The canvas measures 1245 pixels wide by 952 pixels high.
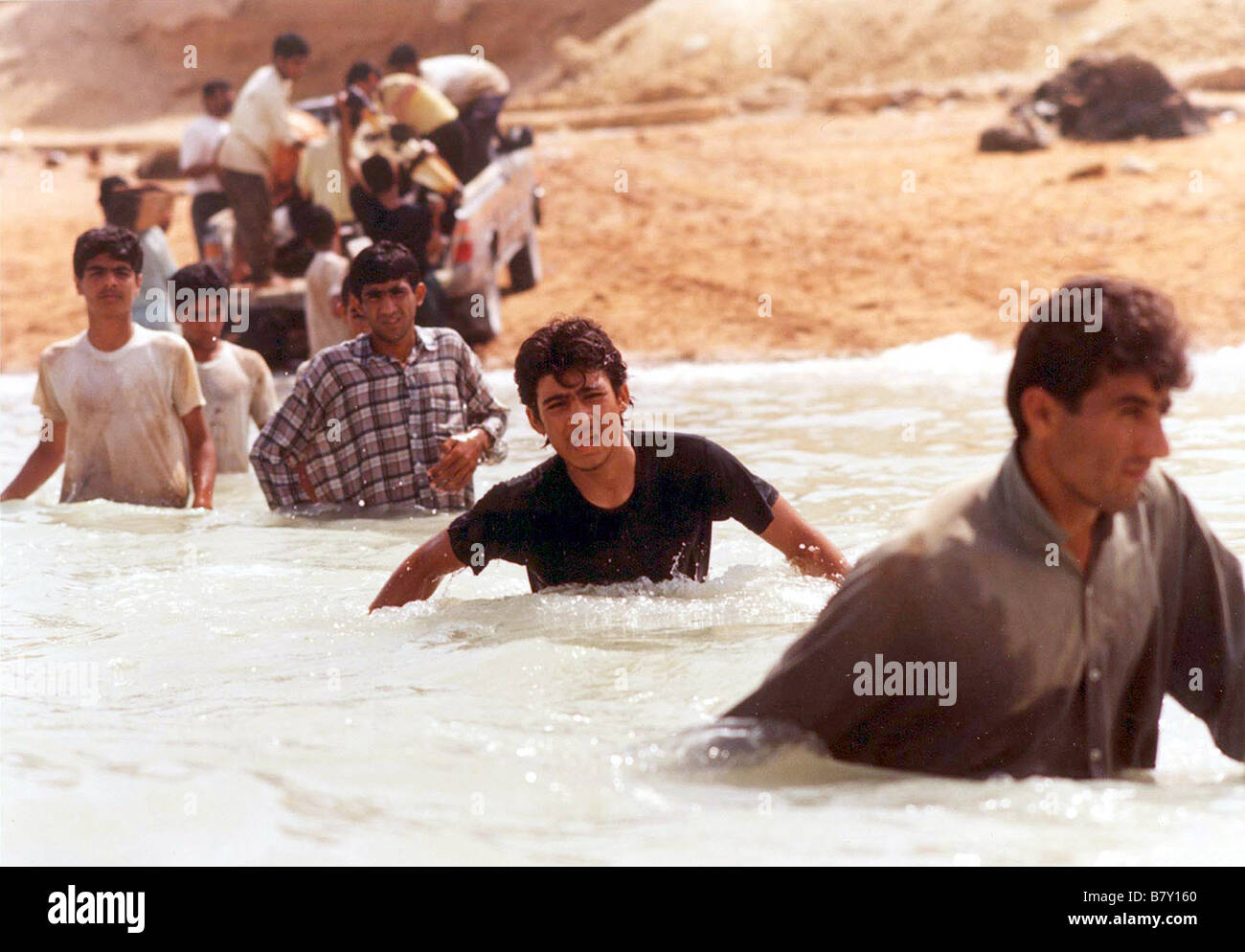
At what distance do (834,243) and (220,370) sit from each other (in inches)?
355

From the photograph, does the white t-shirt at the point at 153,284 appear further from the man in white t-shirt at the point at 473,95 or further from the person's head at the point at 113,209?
the man in white t-shirt at the point at 473,95

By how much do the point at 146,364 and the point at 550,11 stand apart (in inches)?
1048

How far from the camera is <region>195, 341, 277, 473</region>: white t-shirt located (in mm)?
7508

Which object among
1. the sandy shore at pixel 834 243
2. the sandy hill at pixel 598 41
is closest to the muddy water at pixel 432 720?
the sandy shore at pixel 834 243

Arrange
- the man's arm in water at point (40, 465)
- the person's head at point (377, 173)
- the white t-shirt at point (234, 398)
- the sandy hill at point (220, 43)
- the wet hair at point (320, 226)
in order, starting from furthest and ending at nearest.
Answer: the sandy hill at point (220, 43) < the person's head at point (377, 173) < the wet hair at point (320, 226) < the white t-shirt at point (234, 398) < the man's arm in water at point (40, 465)

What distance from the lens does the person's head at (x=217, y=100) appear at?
483 inches

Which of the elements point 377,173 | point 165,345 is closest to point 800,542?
point 165,345

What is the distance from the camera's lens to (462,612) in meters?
5.13

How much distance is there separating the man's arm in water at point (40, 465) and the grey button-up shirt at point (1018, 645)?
4534mm

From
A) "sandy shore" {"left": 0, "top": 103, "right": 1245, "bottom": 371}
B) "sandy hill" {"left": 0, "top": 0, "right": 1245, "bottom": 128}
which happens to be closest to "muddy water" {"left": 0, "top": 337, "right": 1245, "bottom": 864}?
"sandy shore" {"left": 0, "top": 103, "right": 1245, "bottom": 371}

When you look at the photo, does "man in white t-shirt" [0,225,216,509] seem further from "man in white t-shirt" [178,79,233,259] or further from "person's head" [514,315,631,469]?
"man in white t-shirt" [178,79,233,259]

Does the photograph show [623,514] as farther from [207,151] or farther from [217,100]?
[217,100]

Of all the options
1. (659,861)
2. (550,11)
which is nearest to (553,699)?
(659,861)

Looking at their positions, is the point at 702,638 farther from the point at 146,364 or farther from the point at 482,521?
the point at 146,364
